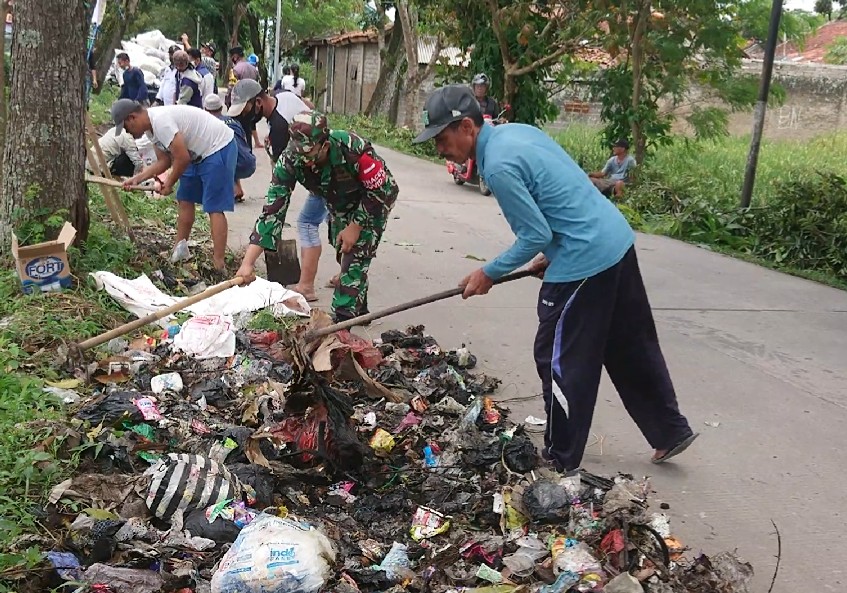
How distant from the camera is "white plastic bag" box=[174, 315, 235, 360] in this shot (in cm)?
508

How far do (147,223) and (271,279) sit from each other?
82.0 inches

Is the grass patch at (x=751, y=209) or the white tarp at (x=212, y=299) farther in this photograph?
the grass patch at (x=751, y=209)

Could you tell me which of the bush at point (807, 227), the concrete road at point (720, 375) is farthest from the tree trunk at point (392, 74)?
the bush at point (807, 227)

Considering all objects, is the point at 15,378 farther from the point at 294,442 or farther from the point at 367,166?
the point at 367,166

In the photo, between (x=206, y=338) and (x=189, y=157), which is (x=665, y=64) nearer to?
(x=189, y=157)

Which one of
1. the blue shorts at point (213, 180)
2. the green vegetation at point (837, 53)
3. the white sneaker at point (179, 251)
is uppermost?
the green vegetation at point (837, 53)

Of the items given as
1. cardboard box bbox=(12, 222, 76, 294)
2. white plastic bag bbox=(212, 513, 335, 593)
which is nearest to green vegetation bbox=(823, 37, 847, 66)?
cardboard box bbox=(12, 222, 76, 294)

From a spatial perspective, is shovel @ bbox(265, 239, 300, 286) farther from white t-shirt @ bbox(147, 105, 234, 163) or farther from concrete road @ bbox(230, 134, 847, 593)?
white t-shirt @ bbox(147, 105, 234, 163)

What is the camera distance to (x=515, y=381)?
17.1 feet

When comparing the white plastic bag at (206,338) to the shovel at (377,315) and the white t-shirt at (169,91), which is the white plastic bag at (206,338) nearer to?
the shovel at (377,315)

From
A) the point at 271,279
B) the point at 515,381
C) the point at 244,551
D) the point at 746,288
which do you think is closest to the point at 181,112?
the point at 271,279

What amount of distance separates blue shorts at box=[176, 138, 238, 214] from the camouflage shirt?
1.40 metres

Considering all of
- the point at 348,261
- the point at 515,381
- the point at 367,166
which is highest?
the point at 367,166

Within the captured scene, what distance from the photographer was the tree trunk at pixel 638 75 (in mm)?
11922
